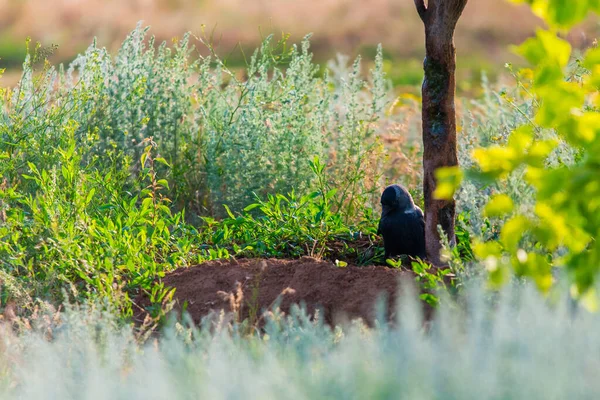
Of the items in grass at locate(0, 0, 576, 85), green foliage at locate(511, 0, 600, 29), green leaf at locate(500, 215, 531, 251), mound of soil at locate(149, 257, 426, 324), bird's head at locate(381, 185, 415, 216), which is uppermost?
grass at locate(0, 0, 576, 85)

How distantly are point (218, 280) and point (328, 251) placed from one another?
837mm

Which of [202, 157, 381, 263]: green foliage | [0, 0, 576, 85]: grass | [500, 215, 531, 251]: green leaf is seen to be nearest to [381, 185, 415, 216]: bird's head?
[202, 157, 381, 263]: green foliage

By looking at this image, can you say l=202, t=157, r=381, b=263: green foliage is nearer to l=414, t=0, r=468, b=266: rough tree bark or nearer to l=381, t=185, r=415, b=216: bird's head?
l=381, t=185, r=415, b=216: bird's head

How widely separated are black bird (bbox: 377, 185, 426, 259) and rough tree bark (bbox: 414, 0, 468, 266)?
30 cm

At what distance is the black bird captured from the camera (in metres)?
4.26

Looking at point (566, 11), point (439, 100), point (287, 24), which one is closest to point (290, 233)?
point (439, 100)

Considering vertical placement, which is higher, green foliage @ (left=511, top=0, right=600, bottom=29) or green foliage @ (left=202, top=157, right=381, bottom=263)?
green foliage @ (left=511, top=0, right=600, bottom=29)

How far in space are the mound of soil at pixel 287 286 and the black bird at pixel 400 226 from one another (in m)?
0.45

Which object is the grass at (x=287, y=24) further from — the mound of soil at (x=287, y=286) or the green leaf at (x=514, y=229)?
the green leaf at (x=514, y=229)

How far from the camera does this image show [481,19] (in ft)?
65.1

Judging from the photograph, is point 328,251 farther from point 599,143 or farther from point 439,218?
point 599,143

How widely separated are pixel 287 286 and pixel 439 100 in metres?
1.08

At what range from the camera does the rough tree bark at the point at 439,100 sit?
12.2 feet

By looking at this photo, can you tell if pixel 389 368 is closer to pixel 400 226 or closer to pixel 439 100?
pixel 439 100
